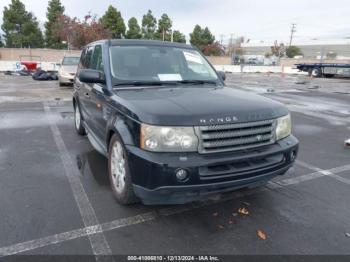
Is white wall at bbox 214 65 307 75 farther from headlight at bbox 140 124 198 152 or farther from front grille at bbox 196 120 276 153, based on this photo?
headlight at bbox 140 124 198 152

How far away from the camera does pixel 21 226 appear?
10.6ft

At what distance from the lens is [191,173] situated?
2.92 m

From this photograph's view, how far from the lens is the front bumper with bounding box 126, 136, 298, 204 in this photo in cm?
292

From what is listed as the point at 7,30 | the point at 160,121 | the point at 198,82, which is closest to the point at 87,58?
the point at 198,82

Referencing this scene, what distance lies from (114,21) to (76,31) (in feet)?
29.2

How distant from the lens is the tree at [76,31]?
38.8m

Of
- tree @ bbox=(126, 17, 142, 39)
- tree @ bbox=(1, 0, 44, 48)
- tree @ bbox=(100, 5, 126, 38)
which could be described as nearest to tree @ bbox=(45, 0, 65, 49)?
tree @ bbox=(1, 0, 44, 48)

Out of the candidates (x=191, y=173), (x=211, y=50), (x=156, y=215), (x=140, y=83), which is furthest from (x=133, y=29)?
(x=191, y=173)

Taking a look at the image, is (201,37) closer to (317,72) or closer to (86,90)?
(317,72)

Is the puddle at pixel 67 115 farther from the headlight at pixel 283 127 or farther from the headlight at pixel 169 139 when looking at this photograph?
the headlight at pixel 283 127

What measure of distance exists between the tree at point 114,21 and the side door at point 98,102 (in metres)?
43.1

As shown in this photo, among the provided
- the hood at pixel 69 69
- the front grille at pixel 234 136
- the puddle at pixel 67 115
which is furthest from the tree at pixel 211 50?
the front grille at pixel 234 136

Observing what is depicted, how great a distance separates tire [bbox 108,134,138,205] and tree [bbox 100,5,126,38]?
146 ft

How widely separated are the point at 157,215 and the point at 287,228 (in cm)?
137
